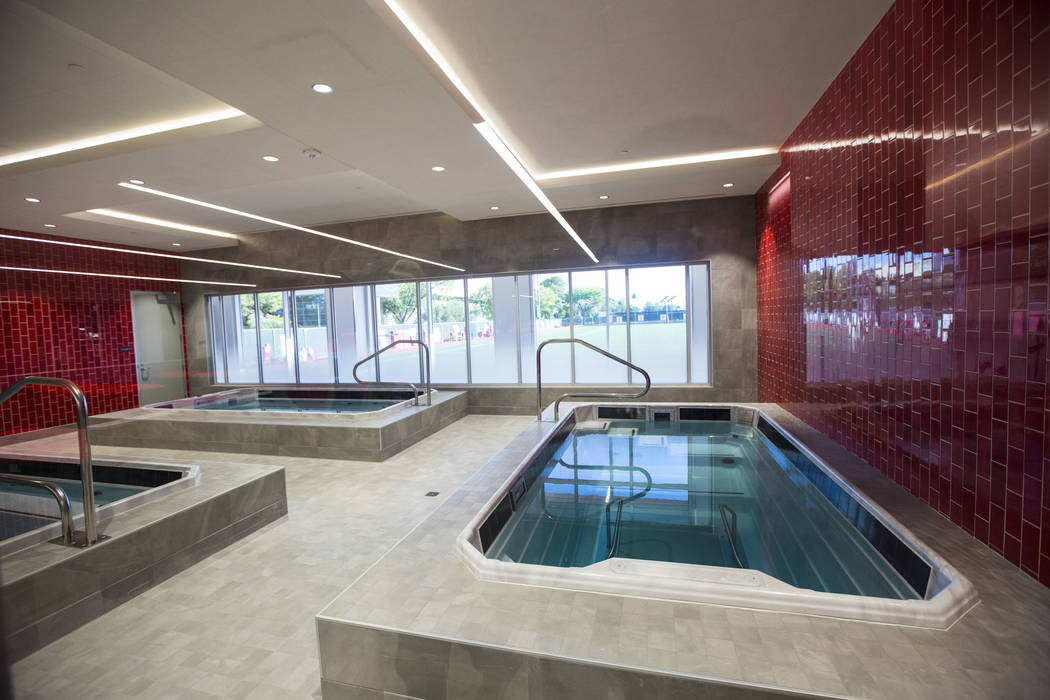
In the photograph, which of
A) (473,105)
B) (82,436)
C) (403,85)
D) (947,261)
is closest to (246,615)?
(82,436)

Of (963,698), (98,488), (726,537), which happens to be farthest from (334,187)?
(963,698)

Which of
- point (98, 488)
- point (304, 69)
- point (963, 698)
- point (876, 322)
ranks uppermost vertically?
point (304, 69)

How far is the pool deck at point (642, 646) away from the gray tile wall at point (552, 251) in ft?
15.0

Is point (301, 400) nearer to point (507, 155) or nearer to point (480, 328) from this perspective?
point (480, 328)

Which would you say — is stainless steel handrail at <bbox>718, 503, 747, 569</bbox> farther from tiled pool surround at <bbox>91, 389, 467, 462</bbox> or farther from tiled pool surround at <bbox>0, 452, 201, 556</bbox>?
tiled pool surround at <bbox>91, 389, 467, 462</bbox>

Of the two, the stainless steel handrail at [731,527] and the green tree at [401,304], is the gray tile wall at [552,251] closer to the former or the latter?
the green tree at [401,304]

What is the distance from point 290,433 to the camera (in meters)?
5.03

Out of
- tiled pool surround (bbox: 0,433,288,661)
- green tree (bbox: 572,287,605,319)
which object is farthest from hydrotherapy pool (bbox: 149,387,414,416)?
green tree (bbox: 572,287,605,319)

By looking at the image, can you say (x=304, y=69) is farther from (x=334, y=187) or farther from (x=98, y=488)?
(x=334, y=187)

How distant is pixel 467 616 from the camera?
1.51m

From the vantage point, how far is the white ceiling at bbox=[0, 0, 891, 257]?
215 centimetres

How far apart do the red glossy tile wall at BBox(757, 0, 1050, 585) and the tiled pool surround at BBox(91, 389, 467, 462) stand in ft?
12.9

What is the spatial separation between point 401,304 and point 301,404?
220cm

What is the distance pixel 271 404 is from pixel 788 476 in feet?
20.4
